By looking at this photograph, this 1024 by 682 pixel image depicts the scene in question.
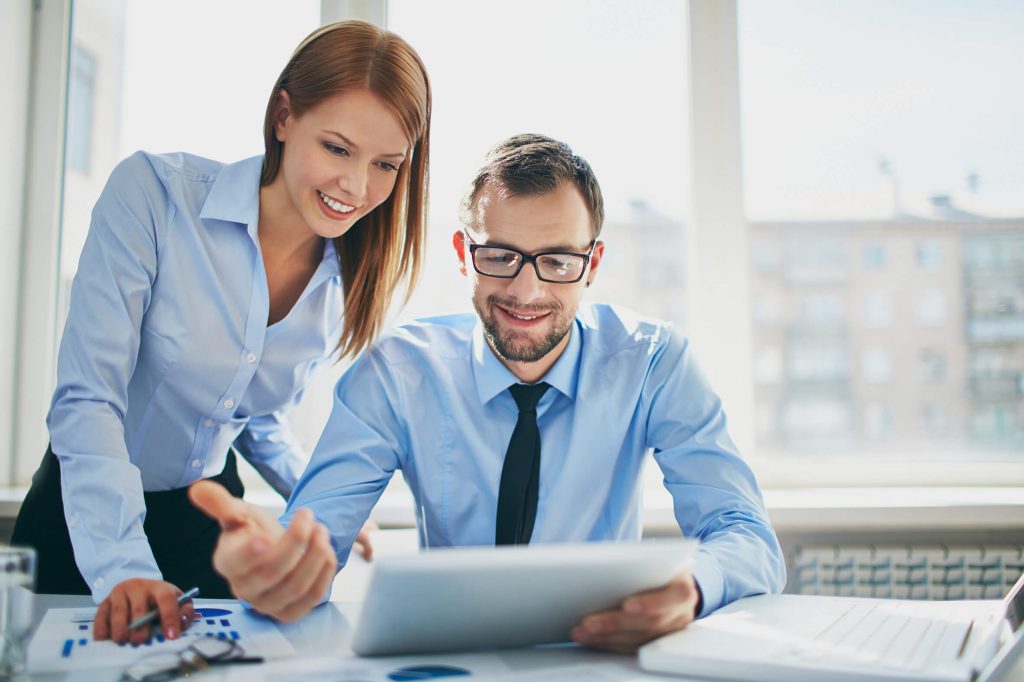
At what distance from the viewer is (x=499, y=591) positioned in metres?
0.74

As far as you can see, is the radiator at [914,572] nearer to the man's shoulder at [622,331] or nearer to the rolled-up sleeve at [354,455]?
the man's shoulder at [622,331]

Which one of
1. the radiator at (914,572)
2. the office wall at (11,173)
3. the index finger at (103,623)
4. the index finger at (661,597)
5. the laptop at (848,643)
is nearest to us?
the laptop at (848,643)

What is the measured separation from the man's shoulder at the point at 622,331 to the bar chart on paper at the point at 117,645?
0.83 metres

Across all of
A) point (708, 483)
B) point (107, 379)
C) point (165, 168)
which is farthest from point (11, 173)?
point (708, 483)

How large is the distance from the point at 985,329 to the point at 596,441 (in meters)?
1.65

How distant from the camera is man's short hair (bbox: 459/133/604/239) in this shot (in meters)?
1.43

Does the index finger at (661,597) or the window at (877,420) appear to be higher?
the window at (877,420)

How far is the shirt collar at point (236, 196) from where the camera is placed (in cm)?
140

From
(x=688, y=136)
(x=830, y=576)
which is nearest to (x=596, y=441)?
(x=830, y=576)

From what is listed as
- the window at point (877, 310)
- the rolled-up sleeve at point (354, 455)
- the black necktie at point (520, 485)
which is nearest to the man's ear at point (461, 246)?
the rolled-up sleeve at point (354, 455)

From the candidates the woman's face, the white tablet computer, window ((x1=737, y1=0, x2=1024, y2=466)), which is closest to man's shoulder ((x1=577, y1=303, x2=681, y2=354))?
the woman's face

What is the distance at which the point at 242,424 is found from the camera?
1597 millimetres

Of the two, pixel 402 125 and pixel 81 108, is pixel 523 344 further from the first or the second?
pixel 81 108

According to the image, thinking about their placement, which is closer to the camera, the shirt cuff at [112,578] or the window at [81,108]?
the shirt cuff at [112,578]
